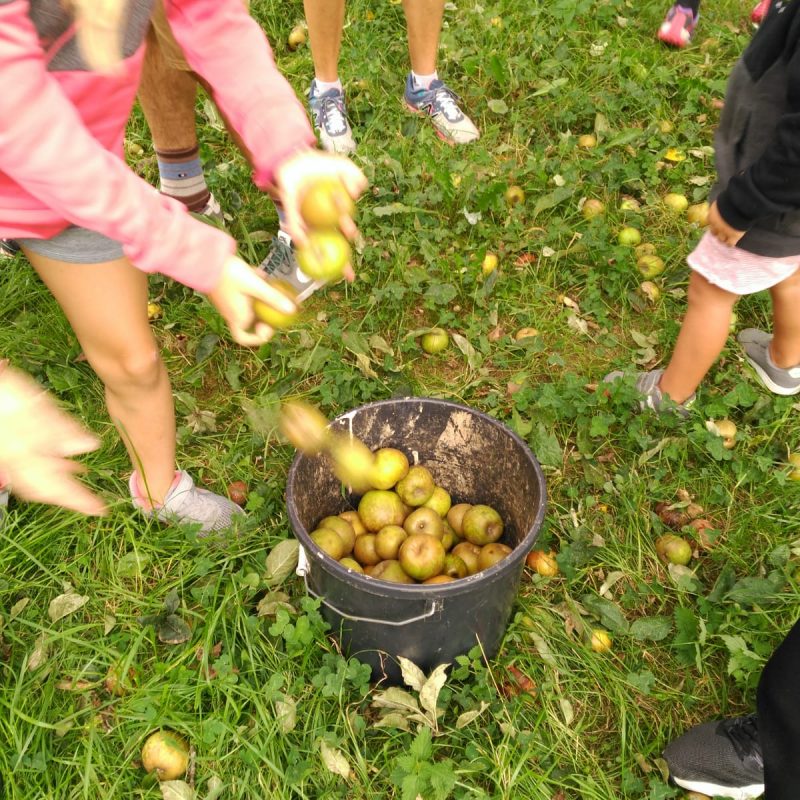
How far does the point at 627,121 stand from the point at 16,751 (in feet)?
12.2

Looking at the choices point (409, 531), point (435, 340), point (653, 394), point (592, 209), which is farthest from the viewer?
point (592, 209)

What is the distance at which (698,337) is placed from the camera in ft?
8.42

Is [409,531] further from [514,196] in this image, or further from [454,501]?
[514,196]

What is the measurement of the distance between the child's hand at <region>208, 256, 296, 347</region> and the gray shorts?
0.40m

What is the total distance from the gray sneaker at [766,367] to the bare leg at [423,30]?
1.96 metres

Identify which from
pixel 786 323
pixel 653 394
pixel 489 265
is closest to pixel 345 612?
pixel 653 394

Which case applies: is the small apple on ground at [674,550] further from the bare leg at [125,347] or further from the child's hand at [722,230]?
the bare leg at [125,347]

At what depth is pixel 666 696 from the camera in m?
2.10

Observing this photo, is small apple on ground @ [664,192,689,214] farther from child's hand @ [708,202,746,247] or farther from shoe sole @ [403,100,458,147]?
child's hand @ [708,202,746,247]

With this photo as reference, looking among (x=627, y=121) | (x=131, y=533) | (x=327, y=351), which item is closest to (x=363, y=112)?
(x=627, y=121)

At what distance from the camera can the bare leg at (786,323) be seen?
8.22ft

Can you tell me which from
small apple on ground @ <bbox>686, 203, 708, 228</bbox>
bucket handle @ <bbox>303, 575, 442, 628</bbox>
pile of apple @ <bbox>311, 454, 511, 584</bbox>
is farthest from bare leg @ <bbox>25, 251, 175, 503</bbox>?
small apple on ground @ <bbox>686, 203, 708, 228</bbox>

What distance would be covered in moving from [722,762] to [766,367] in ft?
4.91

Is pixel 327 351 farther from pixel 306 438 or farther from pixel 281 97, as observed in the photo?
pixel 281 97
